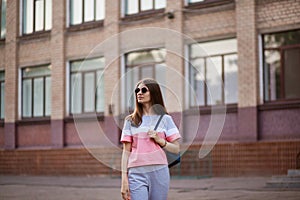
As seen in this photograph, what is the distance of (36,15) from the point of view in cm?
2550

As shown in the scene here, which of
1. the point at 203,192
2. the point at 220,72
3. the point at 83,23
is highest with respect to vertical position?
the point at 83,23

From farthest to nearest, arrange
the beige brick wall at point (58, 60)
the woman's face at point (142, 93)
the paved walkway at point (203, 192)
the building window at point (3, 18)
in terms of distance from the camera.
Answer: the building window at point (3, 18) → the beige brick wall at point (58, 60) → the paved walkway at point (203, 192) → the woman's face at point (142, 93)

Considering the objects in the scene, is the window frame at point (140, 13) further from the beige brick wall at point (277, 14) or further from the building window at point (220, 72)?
the beige brick wall at point (277, 14)

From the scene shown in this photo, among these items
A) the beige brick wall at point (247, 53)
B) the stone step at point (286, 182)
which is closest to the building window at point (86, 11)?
the beige brick wall at point (247, 53)

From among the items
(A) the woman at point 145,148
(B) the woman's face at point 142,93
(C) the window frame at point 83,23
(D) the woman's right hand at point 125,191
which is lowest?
(D) the woman's right hand at point 125,191

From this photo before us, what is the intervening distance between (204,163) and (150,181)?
1482cm

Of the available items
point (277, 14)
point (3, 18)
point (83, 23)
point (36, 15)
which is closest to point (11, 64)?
point (36, 15)

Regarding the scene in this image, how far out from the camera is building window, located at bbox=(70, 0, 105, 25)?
2294cm

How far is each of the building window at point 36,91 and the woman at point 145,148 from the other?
20.1 m

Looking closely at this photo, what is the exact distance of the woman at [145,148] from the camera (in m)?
4.61

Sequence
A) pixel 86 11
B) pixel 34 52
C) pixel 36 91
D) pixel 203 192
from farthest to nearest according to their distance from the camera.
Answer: pixel 36 91, pixel 34 52, pixel 86 11, pixel 203 192

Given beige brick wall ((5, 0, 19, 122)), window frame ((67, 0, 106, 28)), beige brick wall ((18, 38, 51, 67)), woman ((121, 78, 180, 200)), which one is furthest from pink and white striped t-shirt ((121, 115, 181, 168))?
beige brick wall ((5, 0, 19, 122))

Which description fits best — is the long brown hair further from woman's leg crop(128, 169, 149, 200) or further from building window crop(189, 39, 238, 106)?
building window crop(189, 39, 238, 106)

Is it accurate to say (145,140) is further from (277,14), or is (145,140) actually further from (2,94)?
(2,94)
